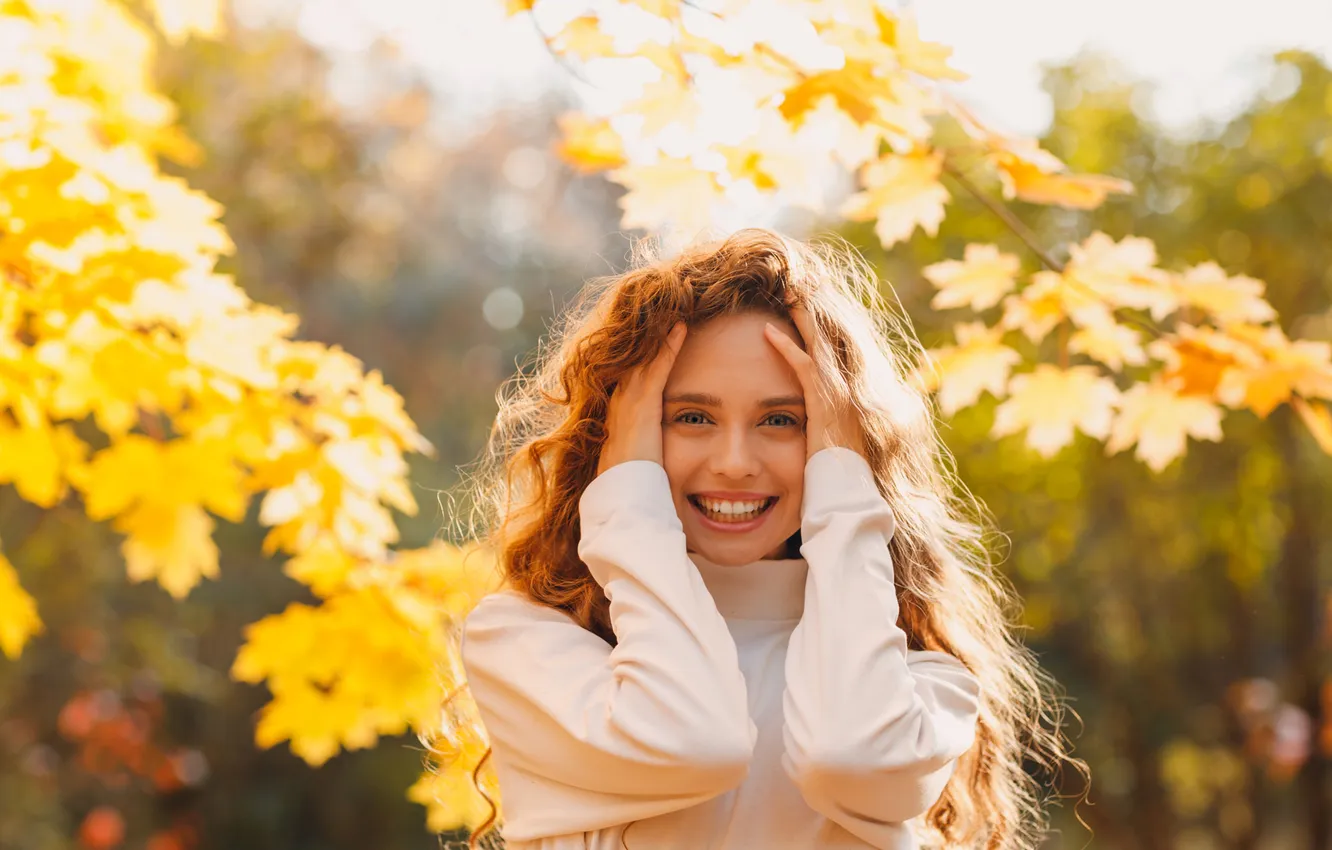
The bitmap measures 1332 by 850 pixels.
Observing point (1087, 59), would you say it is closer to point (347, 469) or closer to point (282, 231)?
point (347, 469)

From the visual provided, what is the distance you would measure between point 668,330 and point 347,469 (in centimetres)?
98

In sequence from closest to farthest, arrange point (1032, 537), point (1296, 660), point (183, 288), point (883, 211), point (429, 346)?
point (183, 288) < point (883, 211) < point (1032, 537) < point (1296, 660) < point (429, 346)

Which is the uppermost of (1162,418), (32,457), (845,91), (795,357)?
(845,91)

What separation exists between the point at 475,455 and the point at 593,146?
17.9 ft

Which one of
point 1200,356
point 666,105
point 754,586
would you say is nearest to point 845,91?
point 666,105

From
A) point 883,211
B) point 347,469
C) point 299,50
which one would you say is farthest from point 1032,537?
point 299,50

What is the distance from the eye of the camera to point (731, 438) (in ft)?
5.21

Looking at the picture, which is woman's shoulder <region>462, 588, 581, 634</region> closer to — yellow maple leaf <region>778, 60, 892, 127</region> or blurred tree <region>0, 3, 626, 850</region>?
yellow maple leaf <region>778, 60, 892, 127</region>

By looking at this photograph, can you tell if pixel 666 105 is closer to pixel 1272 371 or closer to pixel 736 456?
pixel 736 456

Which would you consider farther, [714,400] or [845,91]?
[845,91]

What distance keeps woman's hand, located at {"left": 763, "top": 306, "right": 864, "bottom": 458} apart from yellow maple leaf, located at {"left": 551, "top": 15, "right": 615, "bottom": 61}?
29.0 inches

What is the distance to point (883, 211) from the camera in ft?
7.52

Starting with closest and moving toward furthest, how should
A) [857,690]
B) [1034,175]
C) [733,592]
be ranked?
[857,690] → [733,592] → [1034,175]

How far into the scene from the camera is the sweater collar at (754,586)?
167cm
